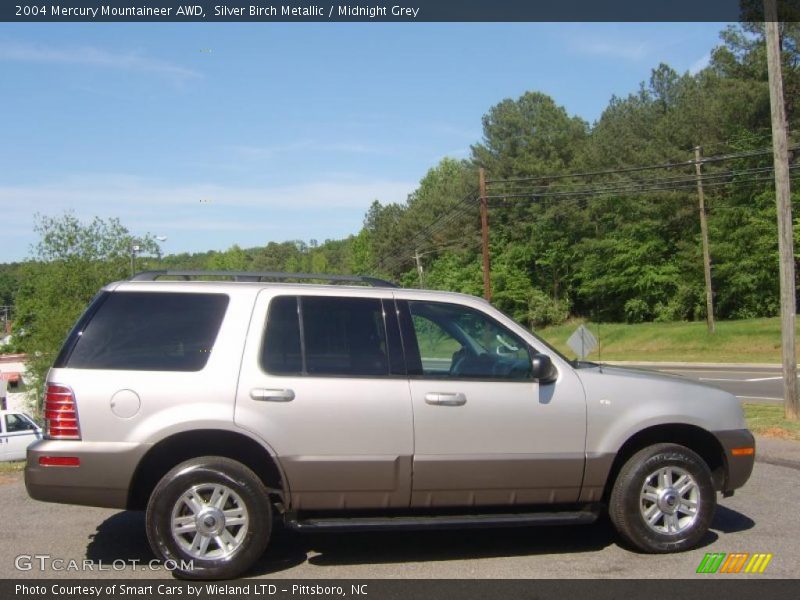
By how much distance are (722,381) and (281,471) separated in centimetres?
2384

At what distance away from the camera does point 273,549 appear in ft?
19.7

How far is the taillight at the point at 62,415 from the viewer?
5180 millimetres

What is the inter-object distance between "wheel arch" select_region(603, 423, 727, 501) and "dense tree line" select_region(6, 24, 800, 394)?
33.3 meters

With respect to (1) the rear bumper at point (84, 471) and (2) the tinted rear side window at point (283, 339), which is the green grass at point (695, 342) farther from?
(1) the rear bumper at point (84, 471)

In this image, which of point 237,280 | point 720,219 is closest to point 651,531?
point 237,280

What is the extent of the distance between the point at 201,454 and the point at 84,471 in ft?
2.38

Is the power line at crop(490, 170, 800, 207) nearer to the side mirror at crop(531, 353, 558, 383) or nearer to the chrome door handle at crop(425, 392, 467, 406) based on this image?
the side mirror at crop(531, 353, 558, 383)

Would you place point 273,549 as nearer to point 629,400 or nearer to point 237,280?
point 237,280

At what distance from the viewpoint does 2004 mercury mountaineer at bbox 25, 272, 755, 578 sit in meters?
5.22

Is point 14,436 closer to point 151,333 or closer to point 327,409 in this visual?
point 151,333

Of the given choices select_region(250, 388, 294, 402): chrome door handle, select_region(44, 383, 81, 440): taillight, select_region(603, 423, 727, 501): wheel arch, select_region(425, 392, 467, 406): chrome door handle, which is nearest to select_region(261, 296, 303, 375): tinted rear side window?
select_region(250, 388, 294, 402): chrome door handle

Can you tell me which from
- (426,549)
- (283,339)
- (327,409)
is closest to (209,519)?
(327,409)

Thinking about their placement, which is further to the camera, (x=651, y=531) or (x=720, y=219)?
(x=720, y=219)

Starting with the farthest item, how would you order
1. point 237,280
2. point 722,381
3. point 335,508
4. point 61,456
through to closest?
1. point 722,381
2. point 237,280
3. point 335,508
4. point 61,456
